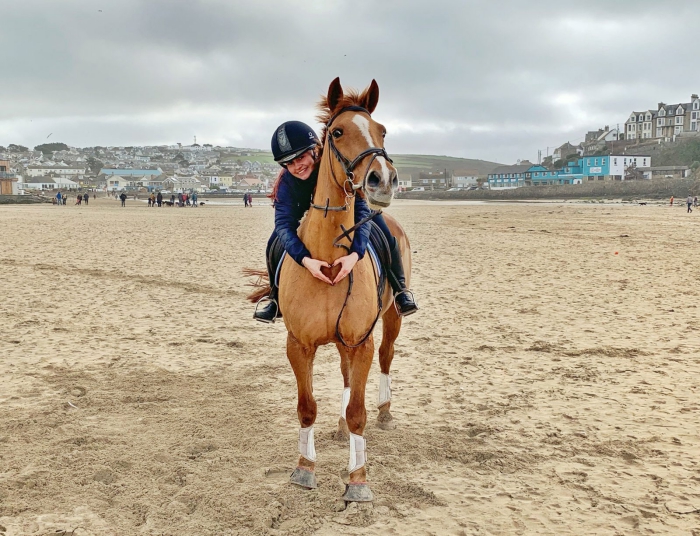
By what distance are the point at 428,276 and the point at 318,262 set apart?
446 inches

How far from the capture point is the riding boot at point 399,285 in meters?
5.62

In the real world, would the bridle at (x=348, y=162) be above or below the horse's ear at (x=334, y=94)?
below

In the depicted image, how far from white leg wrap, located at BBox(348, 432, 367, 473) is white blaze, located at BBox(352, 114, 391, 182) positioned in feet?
7.11

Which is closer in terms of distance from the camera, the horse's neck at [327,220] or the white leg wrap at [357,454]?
the horse's neck at [327,220]

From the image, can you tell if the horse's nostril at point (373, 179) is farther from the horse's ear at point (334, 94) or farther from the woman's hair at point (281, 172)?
the woman's hair at point (281, 172)

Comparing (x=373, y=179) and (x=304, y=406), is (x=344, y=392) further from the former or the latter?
(x=373, y=179)

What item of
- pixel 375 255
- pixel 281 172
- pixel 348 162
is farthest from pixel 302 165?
pixel 375 255

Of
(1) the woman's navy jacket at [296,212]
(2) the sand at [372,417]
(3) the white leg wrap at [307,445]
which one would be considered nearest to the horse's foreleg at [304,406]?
(3) the white leg wrap at [307,445]

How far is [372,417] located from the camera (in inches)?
241

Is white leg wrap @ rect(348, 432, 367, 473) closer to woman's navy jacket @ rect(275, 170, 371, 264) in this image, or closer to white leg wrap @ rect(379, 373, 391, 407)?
white leg wrap @ rect(379, 373, 391, 407)

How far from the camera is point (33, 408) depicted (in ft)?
20.0

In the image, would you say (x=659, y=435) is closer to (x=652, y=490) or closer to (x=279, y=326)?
(x=652, y=490)

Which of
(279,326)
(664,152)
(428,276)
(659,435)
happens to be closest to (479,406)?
(659,435)

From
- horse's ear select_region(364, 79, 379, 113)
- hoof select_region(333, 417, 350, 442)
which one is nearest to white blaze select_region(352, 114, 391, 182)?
horse's ear select_region(364, 79, 379, 113)
